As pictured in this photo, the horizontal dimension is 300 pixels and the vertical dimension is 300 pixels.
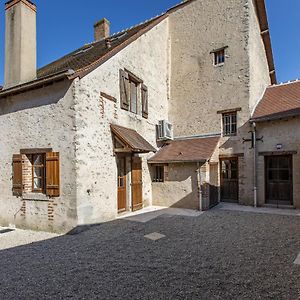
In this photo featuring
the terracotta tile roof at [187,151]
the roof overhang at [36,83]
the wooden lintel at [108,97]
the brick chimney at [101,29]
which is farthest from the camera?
the brick chimney at [101,29]

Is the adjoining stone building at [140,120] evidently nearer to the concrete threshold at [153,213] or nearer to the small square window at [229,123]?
the small square window at [229,123]

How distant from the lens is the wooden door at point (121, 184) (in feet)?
28.9

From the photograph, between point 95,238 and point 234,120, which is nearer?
point 95,238

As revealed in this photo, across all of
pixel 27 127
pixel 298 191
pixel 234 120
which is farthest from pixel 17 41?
pixel 298 191

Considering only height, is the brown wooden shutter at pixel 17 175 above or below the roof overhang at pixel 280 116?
below

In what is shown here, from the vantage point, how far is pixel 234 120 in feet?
36.1

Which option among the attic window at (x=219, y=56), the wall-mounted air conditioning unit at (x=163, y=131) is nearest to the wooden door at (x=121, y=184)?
the wall-mounted air conditioning unit at (x=163, y=131)

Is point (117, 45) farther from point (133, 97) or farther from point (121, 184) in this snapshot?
point (121, 184)

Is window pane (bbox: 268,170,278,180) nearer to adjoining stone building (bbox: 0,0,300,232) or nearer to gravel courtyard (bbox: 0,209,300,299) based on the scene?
adjoining stone building (bbox: 0,0,300,232)

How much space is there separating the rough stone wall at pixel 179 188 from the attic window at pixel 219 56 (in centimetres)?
559

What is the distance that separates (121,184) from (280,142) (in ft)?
22.7

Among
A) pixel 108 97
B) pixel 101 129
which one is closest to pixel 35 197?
pixel 101 129

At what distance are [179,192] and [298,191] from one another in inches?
189

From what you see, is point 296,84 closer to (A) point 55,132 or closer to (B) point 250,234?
(B) point 250,234
